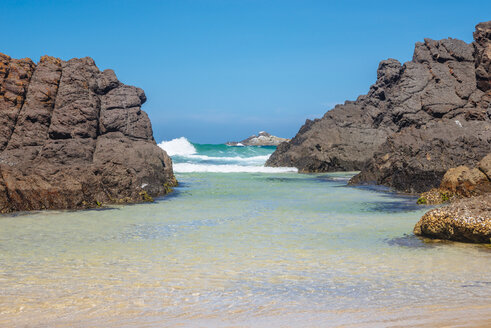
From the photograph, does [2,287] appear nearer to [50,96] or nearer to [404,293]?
[404,293]

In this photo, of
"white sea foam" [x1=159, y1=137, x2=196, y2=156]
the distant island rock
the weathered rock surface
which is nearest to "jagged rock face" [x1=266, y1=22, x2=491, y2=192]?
the weathered rock surface

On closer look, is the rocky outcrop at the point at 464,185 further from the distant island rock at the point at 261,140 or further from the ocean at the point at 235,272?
the distant island rock at the point at 261,140

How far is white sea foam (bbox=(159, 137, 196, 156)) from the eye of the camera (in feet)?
212

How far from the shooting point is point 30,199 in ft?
37.9

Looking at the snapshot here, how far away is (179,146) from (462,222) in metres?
61.0

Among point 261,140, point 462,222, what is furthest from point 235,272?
point 261,140

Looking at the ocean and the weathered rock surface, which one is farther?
the weathered rock surface

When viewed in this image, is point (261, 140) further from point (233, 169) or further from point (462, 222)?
point (462, 222)

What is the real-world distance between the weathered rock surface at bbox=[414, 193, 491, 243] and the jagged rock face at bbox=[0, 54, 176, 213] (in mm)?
7990

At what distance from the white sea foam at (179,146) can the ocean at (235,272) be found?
53601 millimetres

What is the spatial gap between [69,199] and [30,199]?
856mm

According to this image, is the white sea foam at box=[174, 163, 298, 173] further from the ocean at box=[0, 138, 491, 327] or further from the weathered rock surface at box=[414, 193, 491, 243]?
the weathered rock surface at box=[414, 193, 491, 243]

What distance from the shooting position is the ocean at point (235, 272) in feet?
14.3

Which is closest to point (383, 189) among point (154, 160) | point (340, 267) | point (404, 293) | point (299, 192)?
point (299, 192)
